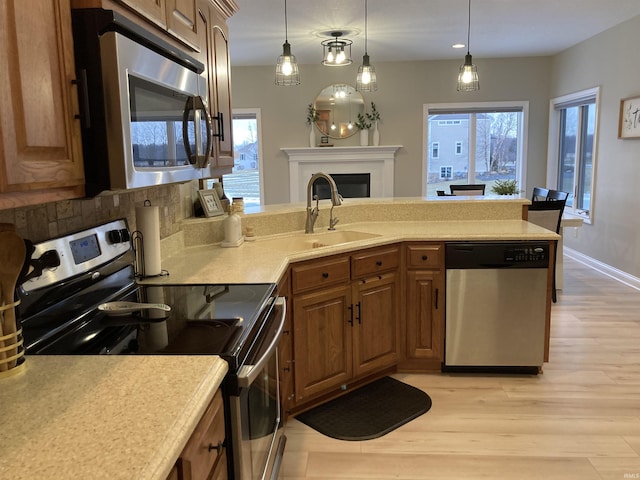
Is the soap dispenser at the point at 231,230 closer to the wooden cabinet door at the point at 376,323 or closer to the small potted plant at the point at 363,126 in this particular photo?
the wooden cabinet door at the point at 376,323

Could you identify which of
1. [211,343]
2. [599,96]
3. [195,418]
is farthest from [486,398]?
[599,96]

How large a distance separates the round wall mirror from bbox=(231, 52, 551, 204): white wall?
102mm

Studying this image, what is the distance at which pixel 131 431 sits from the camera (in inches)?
37.7

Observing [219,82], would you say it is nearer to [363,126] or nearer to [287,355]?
[287,355]

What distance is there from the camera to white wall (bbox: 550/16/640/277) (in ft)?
17.0

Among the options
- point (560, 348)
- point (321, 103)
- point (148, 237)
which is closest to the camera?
point (148, 237)

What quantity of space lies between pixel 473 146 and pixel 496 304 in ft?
16.5

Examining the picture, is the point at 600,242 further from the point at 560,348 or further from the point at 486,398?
the point at 486,398

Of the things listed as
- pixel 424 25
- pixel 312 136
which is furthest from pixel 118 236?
pixel 312 136

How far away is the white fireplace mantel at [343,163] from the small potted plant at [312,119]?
0.40 feet

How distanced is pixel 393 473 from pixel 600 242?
15.6 ft

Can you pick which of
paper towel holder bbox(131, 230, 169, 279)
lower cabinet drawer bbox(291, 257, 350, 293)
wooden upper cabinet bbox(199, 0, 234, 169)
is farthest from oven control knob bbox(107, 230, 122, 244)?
lower cabinet drawer bbox(291, 257, 350, 293)

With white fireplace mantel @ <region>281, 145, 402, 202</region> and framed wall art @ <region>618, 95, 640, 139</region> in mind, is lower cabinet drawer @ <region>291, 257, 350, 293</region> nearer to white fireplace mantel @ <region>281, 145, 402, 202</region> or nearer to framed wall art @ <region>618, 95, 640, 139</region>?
framed wall art @ <region>618, 95, 640, 139</region>

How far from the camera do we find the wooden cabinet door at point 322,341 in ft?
8.45
